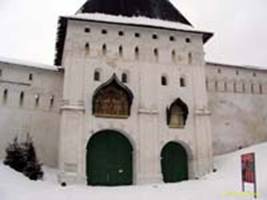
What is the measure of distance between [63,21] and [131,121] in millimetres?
6167

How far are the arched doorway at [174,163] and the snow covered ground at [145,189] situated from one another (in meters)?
1.50

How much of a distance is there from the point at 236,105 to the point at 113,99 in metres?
Answer: 7.51

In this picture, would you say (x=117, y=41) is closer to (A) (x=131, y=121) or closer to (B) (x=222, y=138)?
(A) (x=131, y=121)

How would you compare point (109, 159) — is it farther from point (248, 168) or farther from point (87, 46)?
point (248, 168)

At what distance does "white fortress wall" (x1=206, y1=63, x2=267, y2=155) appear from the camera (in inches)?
944

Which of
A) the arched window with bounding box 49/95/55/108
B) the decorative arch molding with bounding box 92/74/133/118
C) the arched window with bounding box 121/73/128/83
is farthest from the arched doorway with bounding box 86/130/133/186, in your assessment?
the arched window with bounding box 49/95/55/108

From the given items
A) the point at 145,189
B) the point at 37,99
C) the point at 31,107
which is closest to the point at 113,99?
the point at 37,99

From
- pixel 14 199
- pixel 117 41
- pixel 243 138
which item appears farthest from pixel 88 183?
pixel 243 138

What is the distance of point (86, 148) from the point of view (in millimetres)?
20562

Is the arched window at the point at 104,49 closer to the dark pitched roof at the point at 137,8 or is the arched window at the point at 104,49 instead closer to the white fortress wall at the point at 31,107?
the dark pitched roof at the point at 137,8

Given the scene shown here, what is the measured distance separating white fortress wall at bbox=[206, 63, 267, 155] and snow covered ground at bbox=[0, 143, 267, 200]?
3.15m

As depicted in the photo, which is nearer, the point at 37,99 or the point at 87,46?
the point at 87,46

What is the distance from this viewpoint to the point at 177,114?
868 inches

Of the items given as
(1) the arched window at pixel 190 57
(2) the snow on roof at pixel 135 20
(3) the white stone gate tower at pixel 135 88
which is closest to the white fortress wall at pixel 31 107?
(3) the white stone gate tower at pixel 135 88
